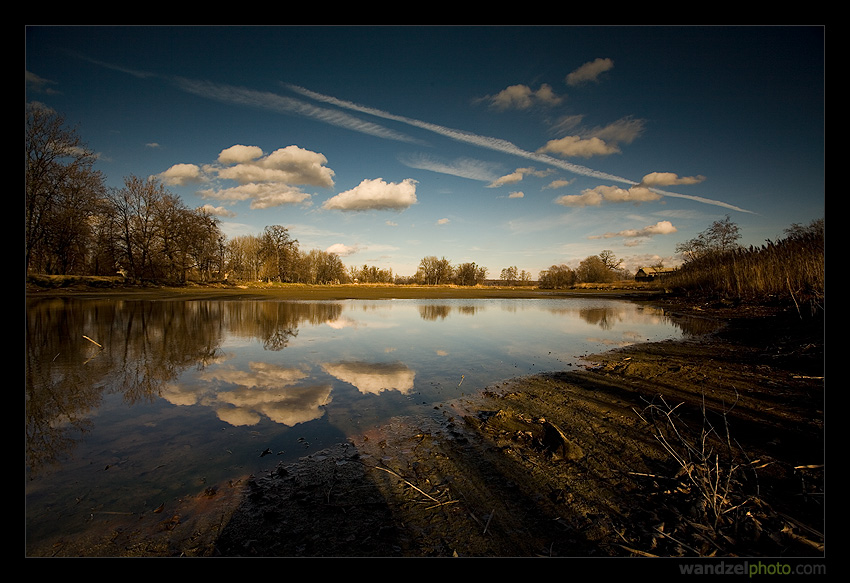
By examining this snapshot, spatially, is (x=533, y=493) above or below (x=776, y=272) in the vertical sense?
below

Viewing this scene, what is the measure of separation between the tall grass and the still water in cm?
771

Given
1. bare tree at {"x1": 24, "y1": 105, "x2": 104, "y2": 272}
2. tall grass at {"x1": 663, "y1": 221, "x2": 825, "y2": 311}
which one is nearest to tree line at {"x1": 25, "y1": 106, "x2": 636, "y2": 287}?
bare tree at {"x1": 24, "y1": 105, "x2": 104, "y2": 272}

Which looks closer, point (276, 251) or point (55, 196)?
point (55, 196)

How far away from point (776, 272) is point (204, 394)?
1010 inches

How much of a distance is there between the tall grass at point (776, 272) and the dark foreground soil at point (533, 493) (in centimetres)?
923

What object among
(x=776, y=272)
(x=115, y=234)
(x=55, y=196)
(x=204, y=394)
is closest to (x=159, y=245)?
(x=115, y=234)

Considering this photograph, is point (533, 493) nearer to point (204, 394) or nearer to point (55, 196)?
point (204, 394)

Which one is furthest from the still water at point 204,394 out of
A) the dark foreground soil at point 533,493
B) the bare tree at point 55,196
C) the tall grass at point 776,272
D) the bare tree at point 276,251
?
the bare tree at point 276,251

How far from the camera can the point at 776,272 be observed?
670 inches

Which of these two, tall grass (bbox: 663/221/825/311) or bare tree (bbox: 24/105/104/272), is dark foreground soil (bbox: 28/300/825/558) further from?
bare tree (bbox: 24/105/104/272)

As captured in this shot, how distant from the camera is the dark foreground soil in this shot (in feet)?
6.94
